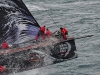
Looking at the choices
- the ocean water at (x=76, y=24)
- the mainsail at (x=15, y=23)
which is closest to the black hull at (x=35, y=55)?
the mainsail at (x=15, y=23)

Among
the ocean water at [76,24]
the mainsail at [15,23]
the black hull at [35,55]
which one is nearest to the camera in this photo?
the black hull at [35,55]

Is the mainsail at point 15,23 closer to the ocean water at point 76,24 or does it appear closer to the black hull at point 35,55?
the black hull at point 35,55

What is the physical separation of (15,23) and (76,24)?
15249 millimetres

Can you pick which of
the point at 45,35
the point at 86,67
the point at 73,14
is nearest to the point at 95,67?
the point at 86,67

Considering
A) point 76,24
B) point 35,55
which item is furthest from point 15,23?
point 76,24

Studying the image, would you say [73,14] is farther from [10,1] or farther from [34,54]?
[34,54]

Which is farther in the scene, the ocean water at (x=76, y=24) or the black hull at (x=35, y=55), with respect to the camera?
the ocean water at (x=76, y=24)

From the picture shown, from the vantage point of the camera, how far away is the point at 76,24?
34.1 meters

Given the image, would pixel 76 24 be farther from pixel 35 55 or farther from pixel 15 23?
pixel 35 55

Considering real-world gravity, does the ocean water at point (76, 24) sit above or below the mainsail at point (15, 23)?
below

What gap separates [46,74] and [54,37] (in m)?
3.34

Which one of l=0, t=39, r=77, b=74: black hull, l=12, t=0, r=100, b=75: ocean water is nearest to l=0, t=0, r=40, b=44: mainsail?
l=0, t=39, r=77, b=74: black hull

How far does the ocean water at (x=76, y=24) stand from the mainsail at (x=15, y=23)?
8.96 ft

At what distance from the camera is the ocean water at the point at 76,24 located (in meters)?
22.0
